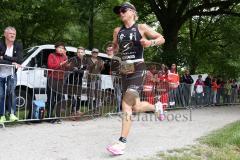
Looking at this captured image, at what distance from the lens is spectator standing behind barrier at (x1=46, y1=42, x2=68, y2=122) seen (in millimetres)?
11352

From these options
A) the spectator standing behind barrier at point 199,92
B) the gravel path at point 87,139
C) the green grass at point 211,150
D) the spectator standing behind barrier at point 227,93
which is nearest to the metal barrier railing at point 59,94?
the gravel path at point 87,139

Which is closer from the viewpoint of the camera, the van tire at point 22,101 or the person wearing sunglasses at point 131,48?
the person wearing sunglasses at point 131,48

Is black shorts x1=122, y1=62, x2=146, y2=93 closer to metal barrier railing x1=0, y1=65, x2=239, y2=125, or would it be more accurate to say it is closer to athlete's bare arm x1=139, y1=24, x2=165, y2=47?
athlete's bare arm x1=139, y1=24, x2=165, y2=47

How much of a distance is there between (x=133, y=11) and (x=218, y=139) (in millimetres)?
2973

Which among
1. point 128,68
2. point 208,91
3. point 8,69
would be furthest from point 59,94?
point 208,91

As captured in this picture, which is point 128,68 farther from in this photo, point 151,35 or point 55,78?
point 55,78

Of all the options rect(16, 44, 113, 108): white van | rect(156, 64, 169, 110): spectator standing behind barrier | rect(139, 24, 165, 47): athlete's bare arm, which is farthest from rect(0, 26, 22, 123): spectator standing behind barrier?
rect(156, 64, 169, 110): spectator standing behind barrier

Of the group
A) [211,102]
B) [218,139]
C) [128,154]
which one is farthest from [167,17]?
[128,154]

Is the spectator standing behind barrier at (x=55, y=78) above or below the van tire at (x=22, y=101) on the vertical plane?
above

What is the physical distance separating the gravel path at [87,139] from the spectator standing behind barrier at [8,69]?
1.81ft

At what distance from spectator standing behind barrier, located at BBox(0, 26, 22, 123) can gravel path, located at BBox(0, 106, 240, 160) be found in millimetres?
552

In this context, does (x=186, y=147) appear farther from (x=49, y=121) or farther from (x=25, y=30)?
(x=25, y=30)

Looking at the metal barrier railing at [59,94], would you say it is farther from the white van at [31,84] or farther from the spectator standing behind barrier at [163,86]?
the spectator standing behind barrier at [163,86]

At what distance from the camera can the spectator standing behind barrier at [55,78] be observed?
1135 cm
